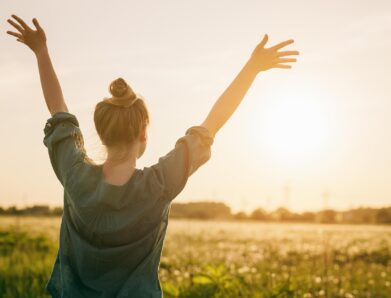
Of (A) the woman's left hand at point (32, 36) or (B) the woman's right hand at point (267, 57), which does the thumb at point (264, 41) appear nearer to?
(B) the woman's right hand at point (267, 57)

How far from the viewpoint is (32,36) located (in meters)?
2.91

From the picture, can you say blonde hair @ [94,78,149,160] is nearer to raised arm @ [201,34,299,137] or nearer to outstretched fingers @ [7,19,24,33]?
raised arm @ [201,34,299,137]

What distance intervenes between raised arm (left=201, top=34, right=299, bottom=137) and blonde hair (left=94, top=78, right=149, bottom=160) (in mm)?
311

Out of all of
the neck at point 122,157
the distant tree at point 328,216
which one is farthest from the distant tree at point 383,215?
the neck at point 122,157

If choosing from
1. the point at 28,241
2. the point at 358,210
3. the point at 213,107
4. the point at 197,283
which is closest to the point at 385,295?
the point at 197,283

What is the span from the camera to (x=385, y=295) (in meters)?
6.88

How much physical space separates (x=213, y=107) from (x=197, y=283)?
3258 millimetres

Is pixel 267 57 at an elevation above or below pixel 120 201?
above

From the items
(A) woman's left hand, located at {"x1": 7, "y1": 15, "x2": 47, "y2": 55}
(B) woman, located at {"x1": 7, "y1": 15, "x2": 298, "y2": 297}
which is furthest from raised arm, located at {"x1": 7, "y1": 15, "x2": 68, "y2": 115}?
(B) woman, located at {"x1": 7, "y1": 15, "x2": 298, "y2": 297}

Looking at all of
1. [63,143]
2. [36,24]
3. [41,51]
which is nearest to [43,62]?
[41,51]

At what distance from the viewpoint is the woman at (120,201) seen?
2312mm

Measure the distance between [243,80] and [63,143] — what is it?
883mm

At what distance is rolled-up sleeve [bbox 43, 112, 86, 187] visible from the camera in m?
2.47

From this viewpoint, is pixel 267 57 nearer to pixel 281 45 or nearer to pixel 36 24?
pixel 281 45
